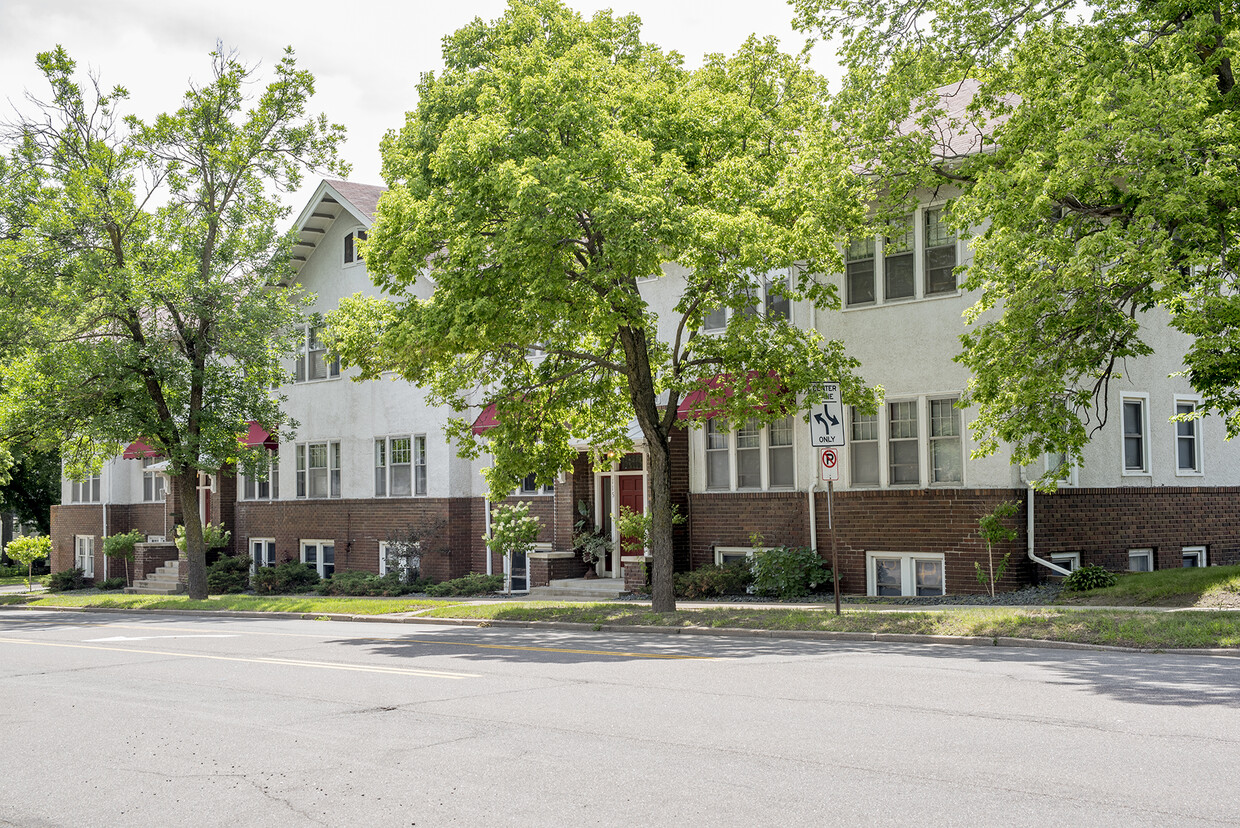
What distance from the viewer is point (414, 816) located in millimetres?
6512

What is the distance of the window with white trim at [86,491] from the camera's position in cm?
4466

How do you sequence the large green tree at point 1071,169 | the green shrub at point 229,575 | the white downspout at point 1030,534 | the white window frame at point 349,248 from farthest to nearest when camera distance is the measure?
the green shrub at point 229,575 < the white window frame at point 349,248 < the white downspout at point 1030,534 < the large green tree at point 1071,169

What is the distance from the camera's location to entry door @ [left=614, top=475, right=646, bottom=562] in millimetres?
27000

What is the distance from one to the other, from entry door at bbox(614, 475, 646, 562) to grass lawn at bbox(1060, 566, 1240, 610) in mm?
10853

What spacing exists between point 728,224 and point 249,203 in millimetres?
17551

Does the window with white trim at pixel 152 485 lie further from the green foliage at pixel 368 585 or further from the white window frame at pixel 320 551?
the green foliage at pixel 368 585

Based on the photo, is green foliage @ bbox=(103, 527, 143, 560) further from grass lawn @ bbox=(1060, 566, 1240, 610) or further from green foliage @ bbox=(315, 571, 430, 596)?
grass lawn @ bbox=(1060, 566, 1240, 610)

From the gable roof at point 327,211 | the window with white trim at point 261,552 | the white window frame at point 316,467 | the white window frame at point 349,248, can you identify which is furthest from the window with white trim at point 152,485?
the white window frame at point 349,248

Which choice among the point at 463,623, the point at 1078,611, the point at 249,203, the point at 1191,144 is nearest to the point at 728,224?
the point at 1191,144

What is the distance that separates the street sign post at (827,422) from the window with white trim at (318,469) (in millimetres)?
20179

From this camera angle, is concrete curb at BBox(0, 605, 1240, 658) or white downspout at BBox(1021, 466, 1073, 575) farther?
white downspout at BBox(1021, 466, 1073, 575)

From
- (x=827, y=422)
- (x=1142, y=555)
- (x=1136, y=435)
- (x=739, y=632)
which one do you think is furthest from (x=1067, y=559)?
(x=739, y=632)

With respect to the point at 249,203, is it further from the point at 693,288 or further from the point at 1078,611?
the point at 1078,611

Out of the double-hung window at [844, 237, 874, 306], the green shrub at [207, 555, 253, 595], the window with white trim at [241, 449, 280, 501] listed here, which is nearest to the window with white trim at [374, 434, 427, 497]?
the window with white trim at [241, 449, 280, 501]
